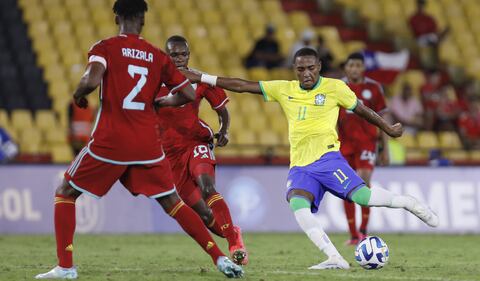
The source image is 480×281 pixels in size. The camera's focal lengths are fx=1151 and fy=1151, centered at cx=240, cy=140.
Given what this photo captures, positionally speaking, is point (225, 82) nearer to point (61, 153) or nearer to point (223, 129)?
point (223, 129)

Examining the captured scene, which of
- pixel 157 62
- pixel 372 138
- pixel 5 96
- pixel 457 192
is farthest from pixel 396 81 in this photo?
pixel 157 62

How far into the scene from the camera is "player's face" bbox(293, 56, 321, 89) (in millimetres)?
10578

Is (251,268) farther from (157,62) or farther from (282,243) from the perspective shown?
(282,243)

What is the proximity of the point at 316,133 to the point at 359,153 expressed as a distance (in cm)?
385

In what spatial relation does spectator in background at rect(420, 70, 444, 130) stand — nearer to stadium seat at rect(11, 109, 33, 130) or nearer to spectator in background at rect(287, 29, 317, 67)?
spectator in background at rect(287, 29, 317, 67)

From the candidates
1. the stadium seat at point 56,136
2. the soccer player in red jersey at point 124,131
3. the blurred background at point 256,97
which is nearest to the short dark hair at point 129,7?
the soccer player in red jersey at point 124,131

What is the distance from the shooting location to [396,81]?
2378 centimetres

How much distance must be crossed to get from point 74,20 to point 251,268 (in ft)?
41.8

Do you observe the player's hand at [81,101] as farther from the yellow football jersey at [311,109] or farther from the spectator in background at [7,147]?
the spectator in background at [7,147]

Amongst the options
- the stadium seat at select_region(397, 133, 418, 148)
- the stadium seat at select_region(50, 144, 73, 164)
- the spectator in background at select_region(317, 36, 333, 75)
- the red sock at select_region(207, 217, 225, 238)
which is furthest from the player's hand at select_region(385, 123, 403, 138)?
the stadium seat at select_region(397, 133, 418, 148)

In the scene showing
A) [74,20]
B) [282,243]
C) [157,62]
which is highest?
[74,20]

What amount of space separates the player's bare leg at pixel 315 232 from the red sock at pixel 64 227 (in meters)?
2.20

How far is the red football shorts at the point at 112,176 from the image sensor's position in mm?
9172

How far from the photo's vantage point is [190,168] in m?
11.6
